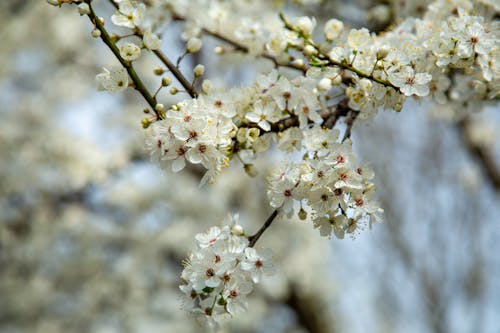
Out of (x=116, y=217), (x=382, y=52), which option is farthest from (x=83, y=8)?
(x=116, y=217)

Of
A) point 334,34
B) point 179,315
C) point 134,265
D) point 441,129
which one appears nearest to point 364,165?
point 334,34

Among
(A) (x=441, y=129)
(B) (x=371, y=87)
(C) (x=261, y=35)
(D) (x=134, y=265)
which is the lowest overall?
(D) (x=134, y=265)

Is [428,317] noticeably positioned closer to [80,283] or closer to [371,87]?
[80,283]

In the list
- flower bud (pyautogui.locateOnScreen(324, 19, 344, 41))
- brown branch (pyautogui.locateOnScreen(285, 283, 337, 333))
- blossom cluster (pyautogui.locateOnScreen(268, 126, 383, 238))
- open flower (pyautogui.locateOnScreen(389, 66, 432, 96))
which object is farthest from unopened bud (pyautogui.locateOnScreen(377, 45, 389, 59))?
brown branch (pyautogui.locateOnScreen(285, 283, 337, 333))

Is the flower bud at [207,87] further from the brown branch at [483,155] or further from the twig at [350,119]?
the brown branch at [483,155]

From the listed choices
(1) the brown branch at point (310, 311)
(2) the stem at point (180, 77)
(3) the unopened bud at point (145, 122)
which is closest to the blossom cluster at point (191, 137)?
(3) the unopened bud at point (145, 122)
